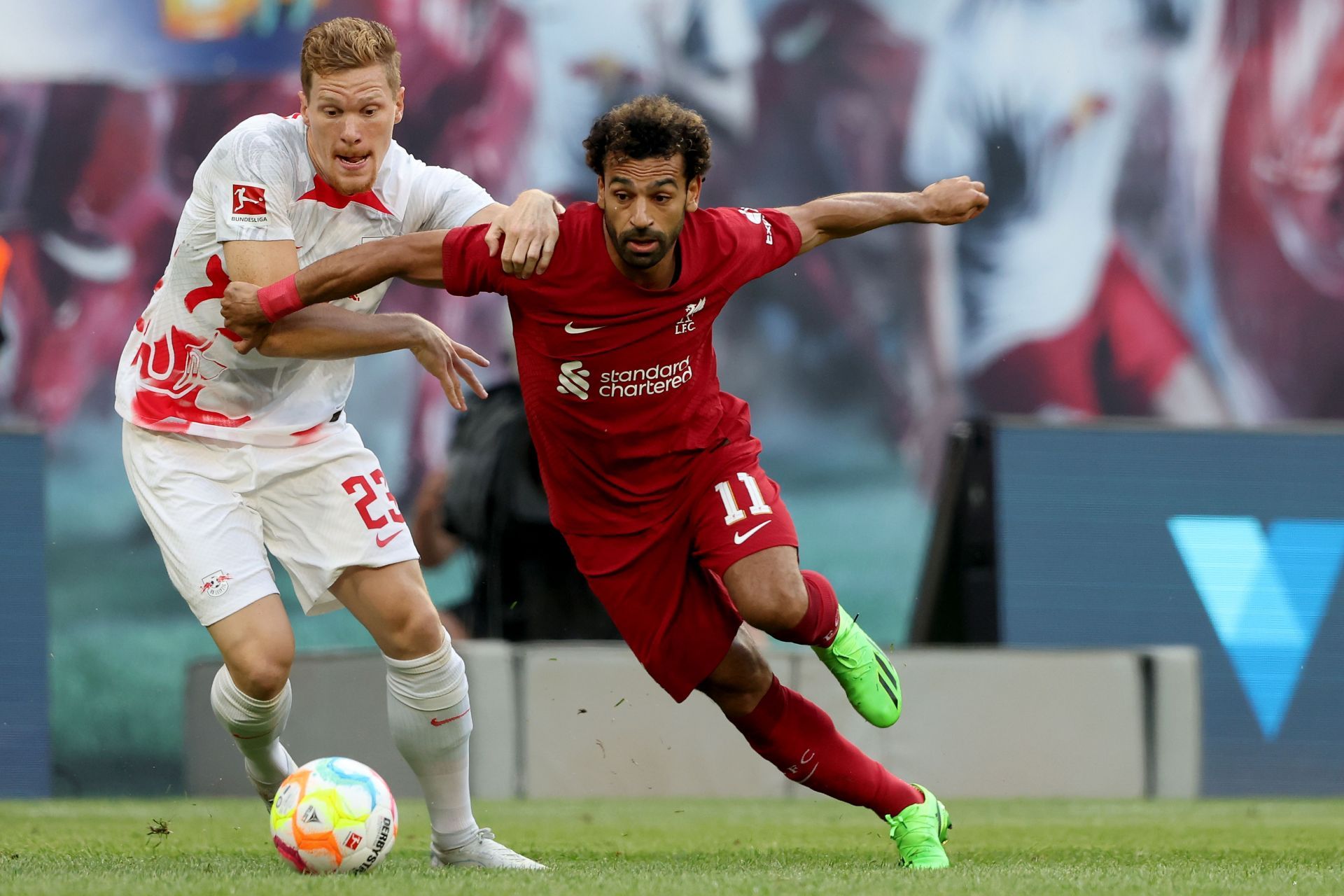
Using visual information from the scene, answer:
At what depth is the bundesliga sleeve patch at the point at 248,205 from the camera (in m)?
4.78

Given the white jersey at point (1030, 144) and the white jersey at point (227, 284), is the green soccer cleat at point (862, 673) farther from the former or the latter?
the white jersey at point (1030, 144)

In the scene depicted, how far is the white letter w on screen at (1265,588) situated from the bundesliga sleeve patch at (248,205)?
21.8ft

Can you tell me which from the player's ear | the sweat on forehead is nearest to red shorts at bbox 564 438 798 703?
the player's ear

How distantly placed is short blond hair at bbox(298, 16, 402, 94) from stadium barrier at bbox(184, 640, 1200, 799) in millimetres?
4613

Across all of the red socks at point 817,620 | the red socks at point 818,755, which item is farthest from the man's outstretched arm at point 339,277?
the red socks at point 818,755

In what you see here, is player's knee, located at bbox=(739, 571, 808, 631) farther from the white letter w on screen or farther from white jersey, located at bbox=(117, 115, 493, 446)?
the white letter w on screen

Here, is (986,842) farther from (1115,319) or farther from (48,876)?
(1115,319)

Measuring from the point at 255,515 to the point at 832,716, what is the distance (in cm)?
477

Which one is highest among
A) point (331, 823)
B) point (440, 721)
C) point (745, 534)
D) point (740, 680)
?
point (745, 534)

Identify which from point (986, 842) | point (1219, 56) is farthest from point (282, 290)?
point (1219, 56)

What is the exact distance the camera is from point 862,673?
4.85m

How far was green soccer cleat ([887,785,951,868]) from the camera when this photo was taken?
15.9 ft

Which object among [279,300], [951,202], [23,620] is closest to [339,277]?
[279,300]

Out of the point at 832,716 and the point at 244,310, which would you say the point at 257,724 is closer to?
the point at 244,310
